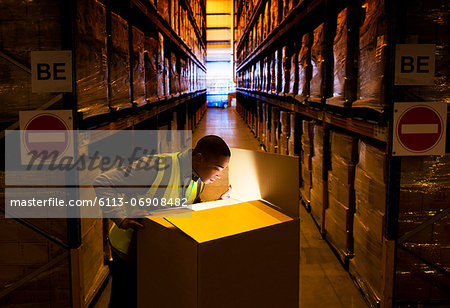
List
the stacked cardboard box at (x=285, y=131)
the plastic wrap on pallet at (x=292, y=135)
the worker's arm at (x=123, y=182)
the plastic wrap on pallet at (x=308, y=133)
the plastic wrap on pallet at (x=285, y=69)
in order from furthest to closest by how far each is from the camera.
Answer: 1. the stacked cardboard box at (x=285, y=131)
2. the plastic wrap on pallet at (x=285, y=69)
3. the plastic wrap on pallet at (x=292, y=135)
4. the plastic wrap on pallet at (x=308, y=133)
5. the worker's arm at (x=123, y=182)

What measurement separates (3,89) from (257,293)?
206 cm

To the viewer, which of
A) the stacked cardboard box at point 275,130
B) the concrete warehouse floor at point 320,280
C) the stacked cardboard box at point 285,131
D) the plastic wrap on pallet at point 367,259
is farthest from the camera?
the stacked cardboard box at point 275,130

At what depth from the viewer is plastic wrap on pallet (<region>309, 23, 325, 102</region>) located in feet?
13.5

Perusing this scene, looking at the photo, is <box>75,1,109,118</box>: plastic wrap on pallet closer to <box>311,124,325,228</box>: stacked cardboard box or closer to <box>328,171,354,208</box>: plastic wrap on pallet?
<box>328,171,354,208</box>: plastic wrap on pallet

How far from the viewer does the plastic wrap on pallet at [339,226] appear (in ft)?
11.7

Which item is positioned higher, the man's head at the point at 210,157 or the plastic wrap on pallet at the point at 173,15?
the plastic wrap on pallet at the point at 173,15

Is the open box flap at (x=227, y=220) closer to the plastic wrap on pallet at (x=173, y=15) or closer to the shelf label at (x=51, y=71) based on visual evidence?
the shelf label at (x=51, y=71)

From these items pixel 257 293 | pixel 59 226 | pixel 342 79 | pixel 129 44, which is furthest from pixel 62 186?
pixel 342 79

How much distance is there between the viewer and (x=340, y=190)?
12.3 feet

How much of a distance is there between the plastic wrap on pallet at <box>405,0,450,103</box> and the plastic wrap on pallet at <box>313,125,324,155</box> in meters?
1.89

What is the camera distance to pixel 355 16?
3.31 m

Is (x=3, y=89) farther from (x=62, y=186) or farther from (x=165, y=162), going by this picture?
(x=165, y=162)

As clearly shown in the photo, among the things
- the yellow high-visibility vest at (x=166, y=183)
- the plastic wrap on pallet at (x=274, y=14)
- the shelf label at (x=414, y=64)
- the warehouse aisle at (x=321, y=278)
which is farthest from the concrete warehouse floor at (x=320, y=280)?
the plastic wrap on pallet at (x=274, y=14)

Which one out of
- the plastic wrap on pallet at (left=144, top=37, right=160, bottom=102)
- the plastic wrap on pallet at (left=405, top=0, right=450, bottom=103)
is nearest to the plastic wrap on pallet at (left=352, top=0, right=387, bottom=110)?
the plastic wrap on pallet at (left=405, top=0, right=450, bottom=103)
